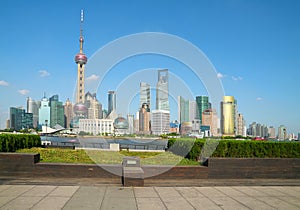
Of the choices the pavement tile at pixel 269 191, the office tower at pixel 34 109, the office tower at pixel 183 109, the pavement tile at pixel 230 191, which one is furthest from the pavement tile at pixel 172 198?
the office tower at pixel 34 109

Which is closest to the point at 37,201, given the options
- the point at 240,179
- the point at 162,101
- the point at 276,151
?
the point at 240,179

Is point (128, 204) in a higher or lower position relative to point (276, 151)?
lower

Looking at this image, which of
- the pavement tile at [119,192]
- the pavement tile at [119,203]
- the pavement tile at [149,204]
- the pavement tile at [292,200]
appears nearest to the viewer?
the pavement tile at [119,203]

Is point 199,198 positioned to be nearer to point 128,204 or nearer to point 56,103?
point 128,204

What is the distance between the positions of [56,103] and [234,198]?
116 metres

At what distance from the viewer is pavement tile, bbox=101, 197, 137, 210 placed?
6.49 meters

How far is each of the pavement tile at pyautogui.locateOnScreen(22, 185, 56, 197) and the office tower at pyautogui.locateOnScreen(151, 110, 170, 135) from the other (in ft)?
52.1

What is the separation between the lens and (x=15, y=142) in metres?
12.2

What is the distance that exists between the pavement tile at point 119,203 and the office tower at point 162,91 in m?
10.5

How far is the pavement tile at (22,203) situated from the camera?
6.28 metres

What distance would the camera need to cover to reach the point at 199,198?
25.0ft

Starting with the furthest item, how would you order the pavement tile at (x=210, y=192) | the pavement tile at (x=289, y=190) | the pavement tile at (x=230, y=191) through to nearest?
the pavement tile at (x=289, y=190), the pavement tile at (x=230, y=191), the pavement tile at (x=210, y=192)

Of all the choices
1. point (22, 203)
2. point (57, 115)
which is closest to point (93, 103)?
point (22, 203)

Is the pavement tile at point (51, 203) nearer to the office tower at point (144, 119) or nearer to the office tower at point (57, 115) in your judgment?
the office tower at point (144, 119)
